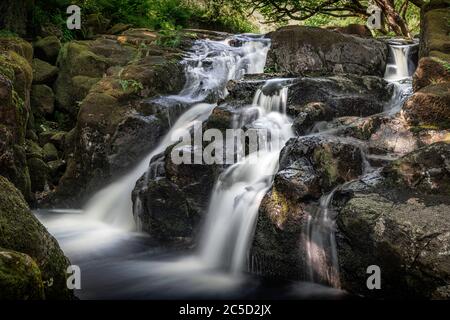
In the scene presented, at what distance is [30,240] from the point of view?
3.64m

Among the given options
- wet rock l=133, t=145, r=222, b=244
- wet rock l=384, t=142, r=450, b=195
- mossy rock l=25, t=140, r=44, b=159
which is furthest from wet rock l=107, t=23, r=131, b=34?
wet rock l=384, t=142, r=450, b=195

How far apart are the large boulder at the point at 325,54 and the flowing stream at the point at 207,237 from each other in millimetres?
1676

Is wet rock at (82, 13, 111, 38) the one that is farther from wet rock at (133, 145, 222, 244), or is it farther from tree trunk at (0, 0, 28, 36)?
wet rock at (133, 145, 222, 244)

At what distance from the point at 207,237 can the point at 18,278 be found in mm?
3425

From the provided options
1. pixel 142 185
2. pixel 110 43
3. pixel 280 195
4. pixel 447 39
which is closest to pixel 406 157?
pixel 280 195

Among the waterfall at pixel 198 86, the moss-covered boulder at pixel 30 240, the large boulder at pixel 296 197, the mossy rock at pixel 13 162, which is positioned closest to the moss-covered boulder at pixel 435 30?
the waterfall at pixel 198 86

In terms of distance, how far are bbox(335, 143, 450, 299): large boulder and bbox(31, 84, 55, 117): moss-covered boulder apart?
295 inches

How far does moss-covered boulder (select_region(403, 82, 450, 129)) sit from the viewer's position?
6109 millimetres

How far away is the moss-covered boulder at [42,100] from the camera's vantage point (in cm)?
989

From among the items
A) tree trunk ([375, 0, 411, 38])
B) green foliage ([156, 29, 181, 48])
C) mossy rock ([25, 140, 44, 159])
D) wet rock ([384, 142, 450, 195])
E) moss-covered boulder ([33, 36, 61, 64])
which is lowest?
wet rock ([384, 142, 450, 195])

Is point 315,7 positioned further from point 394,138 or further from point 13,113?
point 13,113

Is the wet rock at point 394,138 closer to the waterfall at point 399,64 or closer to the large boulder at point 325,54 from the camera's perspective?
the large boulder at point 325,54

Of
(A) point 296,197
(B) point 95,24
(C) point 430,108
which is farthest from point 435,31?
(B) point 95,24

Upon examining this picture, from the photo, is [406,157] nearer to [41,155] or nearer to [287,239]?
[287,239]
